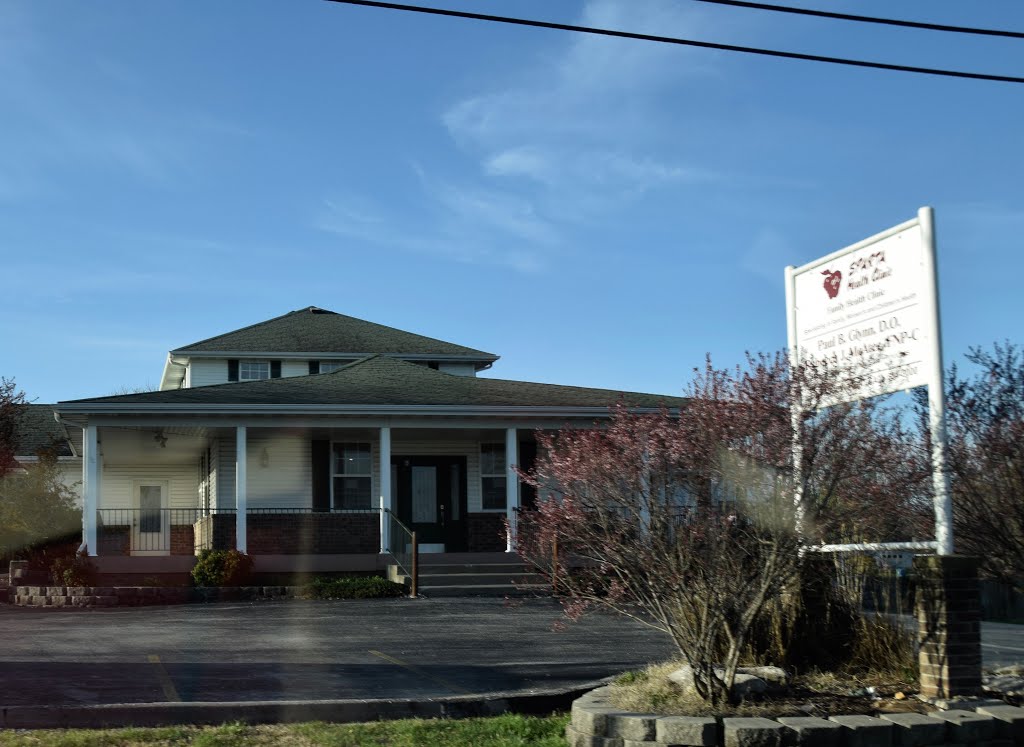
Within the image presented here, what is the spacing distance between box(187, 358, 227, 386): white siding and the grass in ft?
79.3

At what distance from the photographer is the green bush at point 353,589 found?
1947 cm

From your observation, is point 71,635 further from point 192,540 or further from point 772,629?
point 192,540

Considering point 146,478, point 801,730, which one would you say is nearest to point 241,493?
point 146,478

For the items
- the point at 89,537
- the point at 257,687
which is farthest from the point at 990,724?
the point at 89,537

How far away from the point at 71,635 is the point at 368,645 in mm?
3875

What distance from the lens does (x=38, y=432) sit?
34.1 metres

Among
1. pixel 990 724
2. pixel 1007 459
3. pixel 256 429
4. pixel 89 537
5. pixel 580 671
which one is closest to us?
pixel 990 724

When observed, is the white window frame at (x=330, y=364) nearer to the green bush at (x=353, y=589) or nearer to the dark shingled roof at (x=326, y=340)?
the dark shingled roof at (x=326, y=340)

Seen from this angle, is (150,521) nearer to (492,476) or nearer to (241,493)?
(241,493)

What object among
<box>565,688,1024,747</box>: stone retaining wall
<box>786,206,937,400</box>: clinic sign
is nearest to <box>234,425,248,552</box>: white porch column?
<box>786,206,937,400</box>: clinic sign

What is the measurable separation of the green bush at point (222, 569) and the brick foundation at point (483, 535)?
222 inches

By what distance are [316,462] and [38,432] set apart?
45.2 feet

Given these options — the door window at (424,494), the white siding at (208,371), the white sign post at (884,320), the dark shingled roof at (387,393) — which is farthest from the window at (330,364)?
the white sign post at (884,320)

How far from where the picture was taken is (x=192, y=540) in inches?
1036
